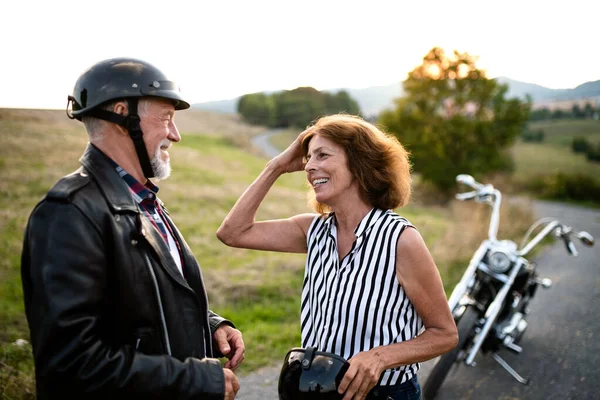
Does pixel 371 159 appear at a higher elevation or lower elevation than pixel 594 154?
higher

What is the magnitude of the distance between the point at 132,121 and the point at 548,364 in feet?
15.0

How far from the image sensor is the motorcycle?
3596 millimetres

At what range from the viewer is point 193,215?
12.0m

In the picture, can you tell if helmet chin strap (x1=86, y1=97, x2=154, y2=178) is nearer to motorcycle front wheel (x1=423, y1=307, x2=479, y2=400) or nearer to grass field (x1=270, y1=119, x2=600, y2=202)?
motorcycle front wheel (x1=423, y1=307, x2=479, y2=400)

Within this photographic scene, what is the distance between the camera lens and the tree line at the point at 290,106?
71062mm

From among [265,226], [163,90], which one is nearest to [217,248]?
[265,226]

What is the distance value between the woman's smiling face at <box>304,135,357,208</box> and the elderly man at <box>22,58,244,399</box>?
2.50ft

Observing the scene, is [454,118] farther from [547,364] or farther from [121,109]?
[121,109]

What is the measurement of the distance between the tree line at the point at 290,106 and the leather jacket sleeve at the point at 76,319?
69984mm

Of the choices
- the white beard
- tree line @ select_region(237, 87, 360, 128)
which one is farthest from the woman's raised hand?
tree line @ select_region(237, 87, 360, 128)

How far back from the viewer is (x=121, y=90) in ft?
5.70

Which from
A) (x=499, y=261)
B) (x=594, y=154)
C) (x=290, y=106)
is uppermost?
(x=290, y=106)

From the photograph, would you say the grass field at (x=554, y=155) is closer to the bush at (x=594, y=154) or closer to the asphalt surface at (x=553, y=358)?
the bush at (x=594, y=154)

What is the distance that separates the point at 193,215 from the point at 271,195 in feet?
16.6
